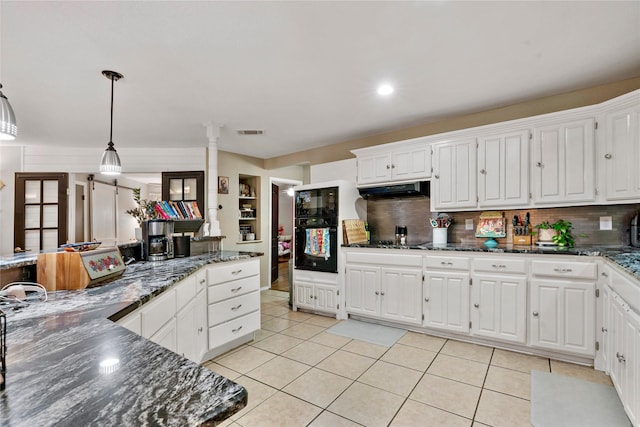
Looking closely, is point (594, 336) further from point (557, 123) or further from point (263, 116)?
point (263, 116)

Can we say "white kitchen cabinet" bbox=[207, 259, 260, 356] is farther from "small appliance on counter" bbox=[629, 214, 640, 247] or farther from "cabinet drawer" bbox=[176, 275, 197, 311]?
"small appliance on counter" bbox=[629, 214, 640, 247]

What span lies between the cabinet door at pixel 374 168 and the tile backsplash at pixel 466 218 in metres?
0.45

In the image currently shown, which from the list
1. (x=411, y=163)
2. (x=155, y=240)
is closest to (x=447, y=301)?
(x=411, y=163)

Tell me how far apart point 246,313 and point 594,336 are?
2990 millimetres

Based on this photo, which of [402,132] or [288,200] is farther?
[288,200]

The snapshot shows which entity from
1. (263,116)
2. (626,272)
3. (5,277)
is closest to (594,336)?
(626,272)

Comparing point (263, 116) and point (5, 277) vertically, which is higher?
point (263, 116)

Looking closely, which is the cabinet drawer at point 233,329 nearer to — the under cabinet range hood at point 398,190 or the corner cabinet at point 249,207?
the under cabinet range hood at point 398,190

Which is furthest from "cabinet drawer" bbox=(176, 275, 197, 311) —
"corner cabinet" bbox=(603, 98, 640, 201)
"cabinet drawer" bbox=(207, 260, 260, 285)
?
"corner cabinet" bbox=(603, 98, 640, 201)

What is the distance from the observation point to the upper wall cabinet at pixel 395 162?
3.55 meters

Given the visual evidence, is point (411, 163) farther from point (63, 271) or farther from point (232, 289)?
point (63, 271)

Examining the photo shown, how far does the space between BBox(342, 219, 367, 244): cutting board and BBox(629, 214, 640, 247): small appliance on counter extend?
254 centimetres

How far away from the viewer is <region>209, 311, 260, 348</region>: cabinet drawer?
8.82 feet

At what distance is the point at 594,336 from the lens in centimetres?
244
